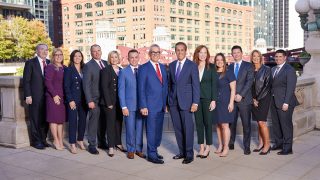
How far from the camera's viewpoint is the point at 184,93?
6.29 m

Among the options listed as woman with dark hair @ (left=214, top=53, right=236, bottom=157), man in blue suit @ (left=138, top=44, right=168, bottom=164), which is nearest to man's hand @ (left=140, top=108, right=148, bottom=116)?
man in blue suit @ (left=138, top=44, right=168, bottom=164)

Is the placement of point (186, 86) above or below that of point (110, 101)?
above

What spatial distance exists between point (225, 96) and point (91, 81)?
2.30 metres

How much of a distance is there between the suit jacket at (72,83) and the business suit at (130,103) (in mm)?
911

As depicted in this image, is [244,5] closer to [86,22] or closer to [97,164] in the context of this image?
[86,22]

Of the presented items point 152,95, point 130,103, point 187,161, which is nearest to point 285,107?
point 187,161

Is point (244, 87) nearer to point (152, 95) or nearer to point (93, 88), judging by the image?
point (152, 95)

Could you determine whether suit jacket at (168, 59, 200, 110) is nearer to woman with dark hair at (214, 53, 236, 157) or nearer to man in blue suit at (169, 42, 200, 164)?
man in blue suit at (169, 42, 200, 164)

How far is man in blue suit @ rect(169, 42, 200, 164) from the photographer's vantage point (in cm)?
624

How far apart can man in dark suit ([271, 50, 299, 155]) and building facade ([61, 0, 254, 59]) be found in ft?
346

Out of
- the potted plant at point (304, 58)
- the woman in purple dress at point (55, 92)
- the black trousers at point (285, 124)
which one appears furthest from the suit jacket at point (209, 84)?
the potted plant at point (304, 58)

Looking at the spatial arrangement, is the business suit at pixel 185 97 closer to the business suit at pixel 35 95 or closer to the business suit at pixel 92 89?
the business suit at pixel 92 89

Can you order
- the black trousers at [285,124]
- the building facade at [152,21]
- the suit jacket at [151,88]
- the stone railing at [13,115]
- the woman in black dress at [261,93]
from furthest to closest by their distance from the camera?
the building facade at [152,21] < the stone railing at [13,115] < the black trousers at [285,124] < the woman in black dress at [261,93] < the suit jacket at [151,88]

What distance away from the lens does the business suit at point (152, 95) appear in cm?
634
